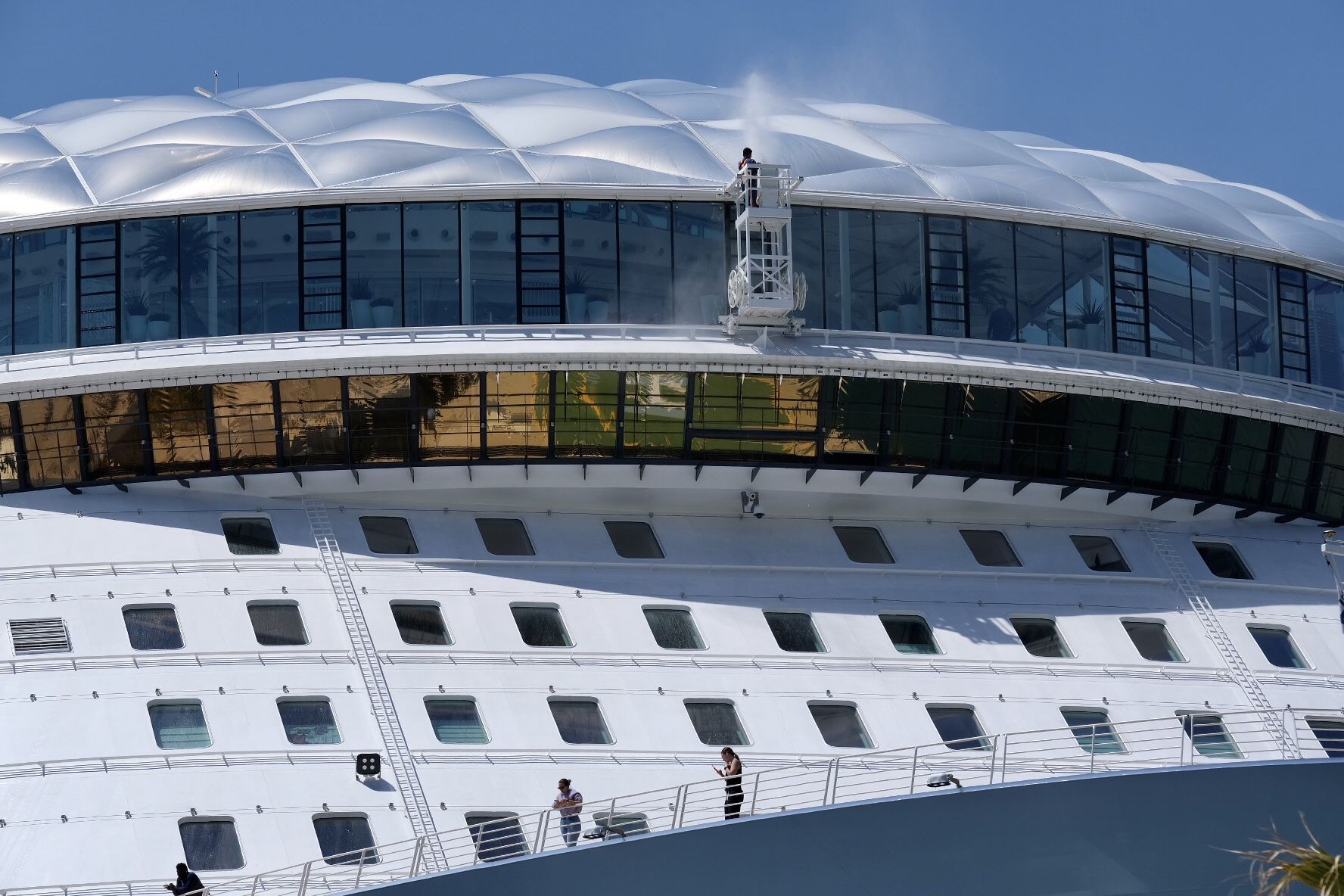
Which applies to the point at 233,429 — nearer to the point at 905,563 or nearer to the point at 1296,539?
the point at 905,563

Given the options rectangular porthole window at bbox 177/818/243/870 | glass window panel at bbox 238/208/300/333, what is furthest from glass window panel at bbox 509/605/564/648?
glass window panel at bbox 238/208/300/333

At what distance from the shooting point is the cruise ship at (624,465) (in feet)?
93.9

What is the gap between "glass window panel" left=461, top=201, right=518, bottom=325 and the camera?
32.3 m

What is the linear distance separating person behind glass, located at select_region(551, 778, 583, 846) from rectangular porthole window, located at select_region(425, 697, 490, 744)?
2.53 metres

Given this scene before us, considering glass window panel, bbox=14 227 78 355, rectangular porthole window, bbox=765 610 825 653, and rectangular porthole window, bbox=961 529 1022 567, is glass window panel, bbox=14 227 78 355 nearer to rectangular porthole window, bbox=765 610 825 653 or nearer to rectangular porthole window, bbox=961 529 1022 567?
rectangular porthole window, bbox=765 610 825 653

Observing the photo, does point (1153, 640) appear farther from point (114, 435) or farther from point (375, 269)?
point (114, 435)

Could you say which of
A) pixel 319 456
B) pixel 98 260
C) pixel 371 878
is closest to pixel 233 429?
pixel 319 456

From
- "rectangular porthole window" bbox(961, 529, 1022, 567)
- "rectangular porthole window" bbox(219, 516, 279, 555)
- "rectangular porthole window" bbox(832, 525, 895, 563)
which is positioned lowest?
"rectangular porthole window" bbox(961, 529, 1022, 567)

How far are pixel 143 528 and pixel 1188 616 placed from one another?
1758 cm

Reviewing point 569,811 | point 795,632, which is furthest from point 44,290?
point 569,811

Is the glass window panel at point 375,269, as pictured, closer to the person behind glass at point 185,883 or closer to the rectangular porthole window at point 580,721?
the rectangular porthole window at point 580,721

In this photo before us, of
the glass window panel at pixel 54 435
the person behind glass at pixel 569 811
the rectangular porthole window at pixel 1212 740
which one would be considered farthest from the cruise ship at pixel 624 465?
the person behind glass at pixel 569 811

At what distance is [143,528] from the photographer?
1233 inches

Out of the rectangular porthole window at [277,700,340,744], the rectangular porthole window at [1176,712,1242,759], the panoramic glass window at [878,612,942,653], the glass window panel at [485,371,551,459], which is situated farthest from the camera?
the glass window panel at [485,371,551,459]
